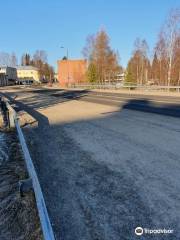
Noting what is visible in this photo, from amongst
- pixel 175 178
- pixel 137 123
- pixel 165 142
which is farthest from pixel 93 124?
pixel 175 178

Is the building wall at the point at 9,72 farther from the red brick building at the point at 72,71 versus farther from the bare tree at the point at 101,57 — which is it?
the bare tree at the point at 101,57

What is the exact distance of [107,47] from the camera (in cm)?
6869

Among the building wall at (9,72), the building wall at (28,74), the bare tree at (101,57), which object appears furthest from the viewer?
the building wall at (28,74)

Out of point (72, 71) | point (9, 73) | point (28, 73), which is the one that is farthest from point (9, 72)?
point (72, 71)

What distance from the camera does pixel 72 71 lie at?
99438mm

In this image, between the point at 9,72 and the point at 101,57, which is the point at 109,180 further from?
the point at 9,72

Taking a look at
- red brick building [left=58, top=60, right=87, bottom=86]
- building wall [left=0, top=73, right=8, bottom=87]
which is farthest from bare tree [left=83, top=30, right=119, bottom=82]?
building wall [left=0, top=73, right=8, bottom=87]

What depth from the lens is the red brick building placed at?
89.7 metres

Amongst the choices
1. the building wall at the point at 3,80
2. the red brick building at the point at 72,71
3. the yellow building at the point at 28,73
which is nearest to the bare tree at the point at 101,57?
the red brick building at the point at 72,71

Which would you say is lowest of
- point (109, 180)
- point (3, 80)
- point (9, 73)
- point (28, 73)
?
point (109, 180)

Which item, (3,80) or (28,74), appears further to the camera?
(28,74)

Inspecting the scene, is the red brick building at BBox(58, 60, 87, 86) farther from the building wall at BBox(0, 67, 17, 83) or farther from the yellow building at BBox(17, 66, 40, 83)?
the yellow building at BBox(17, 66, 40, 83)

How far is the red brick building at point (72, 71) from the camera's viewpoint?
89744 millimetres

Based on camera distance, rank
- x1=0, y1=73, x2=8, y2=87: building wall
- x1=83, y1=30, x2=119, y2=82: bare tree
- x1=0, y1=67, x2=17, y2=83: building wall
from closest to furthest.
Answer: x1=83, y1=30, x2=119, y2=82: bare tree, x1=0, y1=73, x2=8, y2=87: building wall, x1=0, y1=67, x2=17, y2=83: building wall
